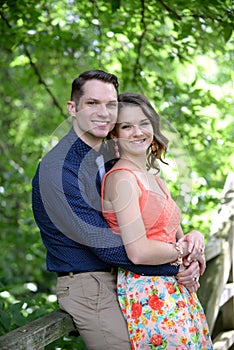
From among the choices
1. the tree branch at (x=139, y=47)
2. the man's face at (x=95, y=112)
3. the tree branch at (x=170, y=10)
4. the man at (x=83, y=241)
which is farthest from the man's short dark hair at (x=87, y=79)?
the tree branch at (x=139, y=47)

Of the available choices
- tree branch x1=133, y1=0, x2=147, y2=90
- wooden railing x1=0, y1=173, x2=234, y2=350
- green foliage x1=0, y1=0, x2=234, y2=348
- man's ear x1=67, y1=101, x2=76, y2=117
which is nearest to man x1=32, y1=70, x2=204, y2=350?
man's ear x1=67, y1=101, x2=76, y2=117

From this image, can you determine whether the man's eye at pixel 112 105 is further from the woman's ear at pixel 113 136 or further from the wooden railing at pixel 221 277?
the wooden railing at pixel 221 277

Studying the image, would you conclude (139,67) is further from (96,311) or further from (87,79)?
(96,311)

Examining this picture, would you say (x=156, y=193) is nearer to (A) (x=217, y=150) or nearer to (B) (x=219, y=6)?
(B) (x=219, y=6)

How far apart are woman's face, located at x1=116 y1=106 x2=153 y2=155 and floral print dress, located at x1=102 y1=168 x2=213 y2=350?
0.10 meters

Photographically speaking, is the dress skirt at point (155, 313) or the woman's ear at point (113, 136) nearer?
the dress skirt at point (155, 313)

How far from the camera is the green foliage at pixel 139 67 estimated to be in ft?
10.9

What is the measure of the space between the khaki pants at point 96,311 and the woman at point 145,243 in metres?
0.03

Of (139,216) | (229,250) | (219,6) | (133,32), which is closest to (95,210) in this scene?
(139,216)

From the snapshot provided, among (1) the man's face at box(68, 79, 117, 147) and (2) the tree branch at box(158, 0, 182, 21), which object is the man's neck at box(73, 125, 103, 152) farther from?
(2) the tree branch at box(158, 0, 182, 21)

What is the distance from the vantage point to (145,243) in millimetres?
1745

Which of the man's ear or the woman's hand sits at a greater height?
the man's ear

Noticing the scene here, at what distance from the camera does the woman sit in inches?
69.1

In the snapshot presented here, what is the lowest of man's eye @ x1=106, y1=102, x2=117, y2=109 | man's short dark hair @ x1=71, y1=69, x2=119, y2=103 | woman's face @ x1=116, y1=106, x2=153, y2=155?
woman's face @ x1=116, y1=106, x2=153, y2=155
